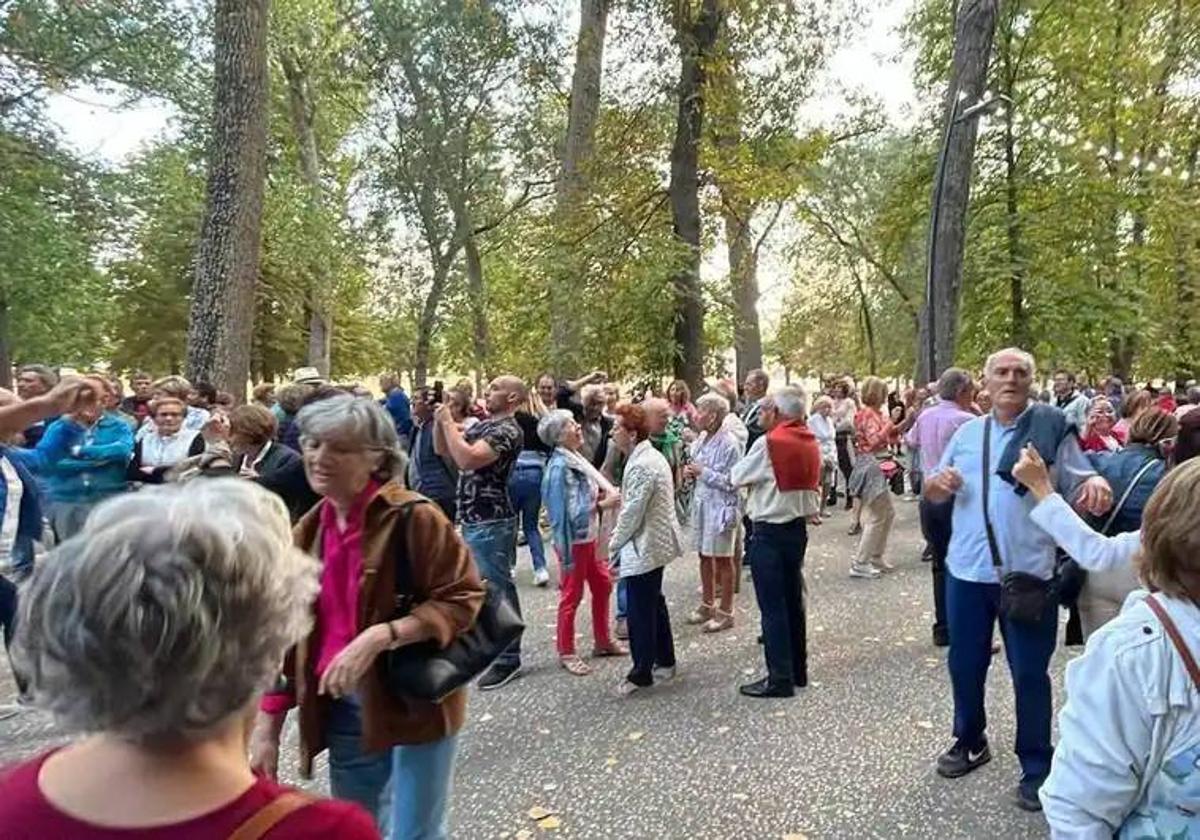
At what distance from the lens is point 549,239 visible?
14469mm

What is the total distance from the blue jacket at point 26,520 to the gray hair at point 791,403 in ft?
14.6

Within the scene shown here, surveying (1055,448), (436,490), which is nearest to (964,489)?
(1055,448)

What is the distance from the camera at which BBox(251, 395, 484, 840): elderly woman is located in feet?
7.54

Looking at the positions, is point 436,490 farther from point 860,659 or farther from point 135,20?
point 135,20

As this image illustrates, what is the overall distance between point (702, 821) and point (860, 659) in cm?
245

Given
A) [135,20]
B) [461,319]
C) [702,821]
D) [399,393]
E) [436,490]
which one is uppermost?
[135,20]

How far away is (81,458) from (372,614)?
4486 mm

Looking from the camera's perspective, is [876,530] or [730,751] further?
[876,530]

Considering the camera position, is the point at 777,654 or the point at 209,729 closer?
the point at 209,729

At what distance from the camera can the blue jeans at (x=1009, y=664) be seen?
3574mm

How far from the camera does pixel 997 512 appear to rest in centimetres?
361

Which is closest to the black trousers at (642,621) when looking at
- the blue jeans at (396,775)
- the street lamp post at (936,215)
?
the blue jeans at (396,775)

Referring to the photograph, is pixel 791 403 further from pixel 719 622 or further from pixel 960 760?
pixel 960 760

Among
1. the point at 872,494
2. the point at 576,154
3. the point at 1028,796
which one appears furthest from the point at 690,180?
the point at 1028,796
